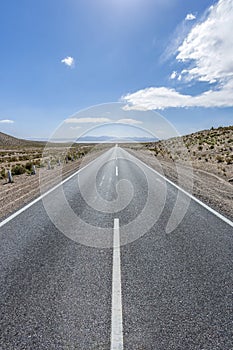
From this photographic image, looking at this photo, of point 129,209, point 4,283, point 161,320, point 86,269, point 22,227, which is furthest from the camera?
point 129,209

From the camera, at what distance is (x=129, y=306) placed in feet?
10.5

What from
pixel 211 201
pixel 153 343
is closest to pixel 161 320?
pixel 153 343

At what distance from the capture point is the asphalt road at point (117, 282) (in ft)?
8.88

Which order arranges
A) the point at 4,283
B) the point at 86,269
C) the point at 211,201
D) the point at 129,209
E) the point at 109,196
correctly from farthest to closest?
the point at 109,196 < the point at 211,201 < the point at 129,209 < the point at 86,269 < the point at 4,283

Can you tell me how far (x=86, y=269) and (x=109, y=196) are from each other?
19.4 feet

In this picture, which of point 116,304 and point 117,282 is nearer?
point 116,304

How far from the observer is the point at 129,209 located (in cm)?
794

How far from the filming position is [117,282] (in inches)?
147

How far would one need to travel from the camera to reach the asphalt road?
2707 millimetres

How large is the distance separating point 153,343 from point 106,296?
991 mm

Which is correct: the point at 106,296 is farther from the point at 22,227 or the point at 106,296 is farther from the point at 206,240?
the point at 22,227

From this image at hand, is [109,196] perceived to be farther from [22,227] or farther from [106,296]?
[106,296]

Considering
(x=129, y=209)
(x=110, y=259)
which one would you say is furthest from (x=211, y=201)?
(x=110, y=259)

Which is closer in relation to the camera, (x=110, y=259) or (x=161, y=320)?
(x=161, y=320)
